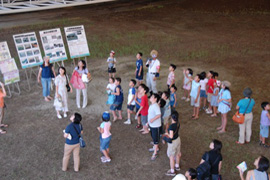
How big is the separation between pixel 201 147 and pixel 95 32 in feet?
37.5

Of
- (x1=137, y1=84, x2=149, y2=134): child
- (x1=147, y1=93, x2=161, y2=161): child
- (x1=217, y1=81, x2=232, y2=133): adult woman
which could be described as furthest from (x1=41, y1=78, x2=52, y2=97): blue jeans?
(x1=217, y1=81, x2=232, y2=133): adult woman

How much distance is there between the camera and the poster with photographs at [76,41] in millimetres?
10211

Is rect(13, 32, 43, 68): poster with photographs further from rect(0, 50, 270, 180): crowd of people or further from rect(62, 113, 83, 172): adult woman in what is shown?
rect(62, 113, 83, 172): adult woman

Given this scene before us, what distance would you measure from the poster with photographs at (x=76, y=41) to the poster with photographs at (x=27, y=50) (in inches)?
49.1

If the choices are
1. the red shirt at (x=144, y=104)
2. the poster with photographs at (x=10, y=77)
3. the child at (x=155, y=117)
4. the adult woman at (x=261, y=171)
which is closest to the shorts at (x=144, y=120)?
the red shirt at (x=144, y=104)

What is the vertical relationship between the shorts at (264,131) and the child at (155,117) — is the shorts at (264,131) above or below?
below

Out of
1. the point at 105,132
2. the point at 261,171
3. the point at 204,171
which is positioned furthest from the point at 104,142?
the point at 261,171

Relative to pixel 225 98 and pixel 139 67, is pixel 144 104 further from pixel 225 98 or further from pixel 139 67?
pixel 139 67

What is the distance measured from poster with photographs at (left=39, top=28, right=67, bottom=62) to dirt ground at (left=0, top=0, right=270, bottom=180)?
1.36m

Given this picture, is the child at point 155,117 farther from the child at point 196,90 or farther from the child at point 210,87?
the child at point 210,87

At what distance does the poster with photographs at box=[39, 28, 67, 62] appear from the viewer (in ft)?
31.9

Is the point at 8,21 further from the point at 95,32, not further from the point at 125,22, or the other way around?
the point at 125,22

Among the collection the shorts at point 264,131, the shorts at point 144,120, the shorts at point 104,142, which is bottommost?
the shorts at point 264,131

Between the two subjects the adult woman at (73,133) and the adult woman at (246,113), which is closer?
the adult woman at (73,133)
